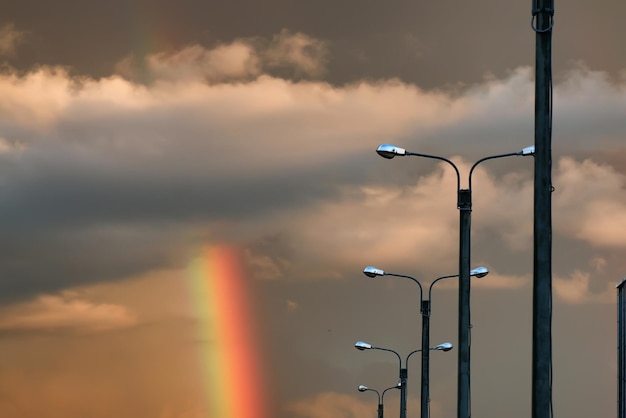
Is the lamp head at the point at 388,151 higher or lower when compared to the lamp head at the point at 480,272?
higher

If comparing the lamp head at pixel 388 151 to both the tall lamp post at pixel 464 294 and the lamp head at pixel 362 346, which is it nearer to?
the tall lamp post at pixel 464 294

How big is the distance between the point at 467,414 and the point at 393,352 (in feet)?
144

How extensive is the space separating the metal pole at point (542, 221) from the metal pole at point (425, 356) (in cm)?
3321

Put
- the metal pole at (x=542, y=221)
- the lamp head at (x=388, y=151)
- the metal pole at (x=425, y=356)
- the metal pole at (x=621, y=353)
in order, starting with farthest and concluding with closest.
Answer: the metal pole at (x=621, y=353) → the metal pole at (x=425, y=356) → the lamp head at (x=388, y=151) → the metal pole at (x=542, y=221)

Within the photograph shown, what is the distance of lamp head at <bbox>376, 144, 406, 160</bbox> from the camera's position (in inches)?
1452

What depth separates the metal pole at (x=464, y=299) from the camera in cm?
3731

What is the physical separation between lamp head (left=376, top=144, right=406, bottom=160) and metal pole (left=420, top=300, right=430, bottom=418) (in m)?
17.0

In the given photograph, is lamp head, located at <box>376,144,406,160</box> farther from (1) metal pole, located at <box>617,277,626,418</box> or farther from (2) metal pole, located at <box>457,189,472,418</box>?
(1) metal pole, located at <box>617,277,626,418</box>

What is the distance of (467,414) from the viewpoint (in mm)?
37906

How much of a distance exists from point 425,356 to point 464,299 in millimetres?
16073

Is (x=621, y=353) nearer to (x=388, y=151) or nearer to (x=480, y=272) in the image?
(x=480, y=272)

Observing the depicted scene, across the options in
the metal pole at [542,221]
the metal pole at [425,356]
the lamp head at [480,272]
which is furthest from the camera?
the metal pole at [425,356]

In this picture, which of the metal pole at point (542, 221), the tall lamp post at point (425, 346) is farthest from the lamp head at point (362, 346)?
the metal pole at point (542, 221)

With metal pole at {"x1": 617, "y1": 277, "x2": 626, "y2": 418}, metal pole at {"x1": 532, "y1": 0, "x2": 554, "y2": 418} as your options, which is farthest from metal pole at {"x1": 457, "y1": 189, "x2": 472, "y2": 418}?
metal pole at {"x1": 617, "y1": 277, "x2": 626, "y2": 418}
